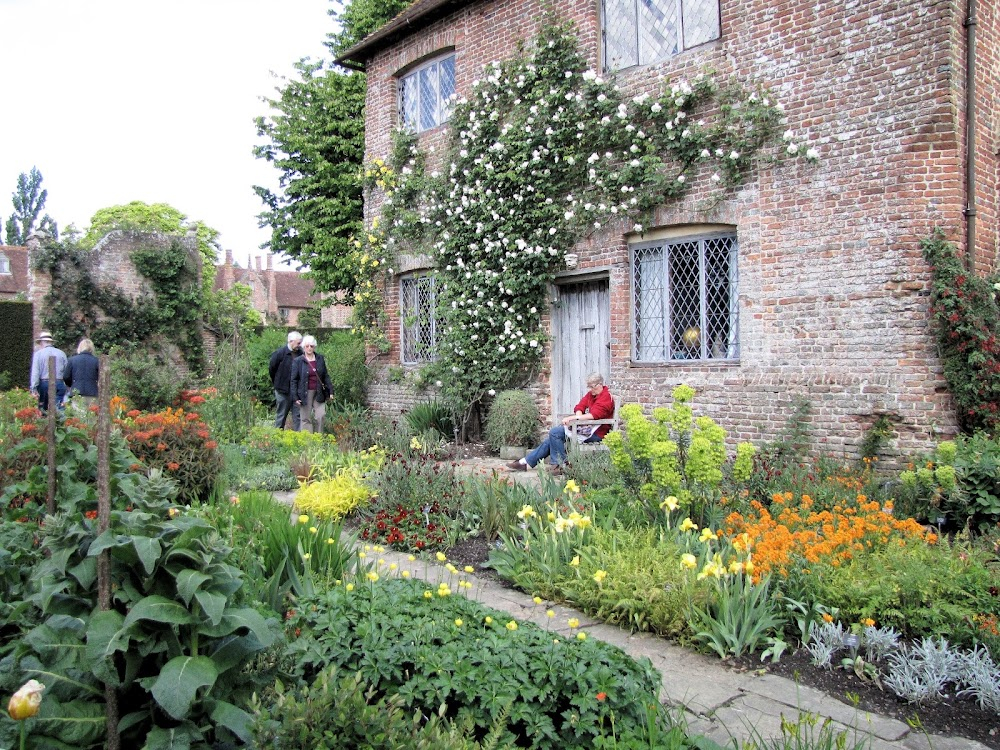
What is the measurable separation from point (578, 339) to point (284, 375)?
4382mm

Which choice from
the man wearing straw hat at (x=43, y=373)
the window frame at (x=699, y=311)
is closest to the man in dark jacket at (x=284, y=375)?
the man wearing straw hat at (x=43, y=373)

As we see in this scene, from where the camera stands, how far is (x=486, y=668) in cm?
257

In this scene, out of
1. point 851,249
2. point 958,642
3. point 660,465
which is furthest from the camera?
point 851,249

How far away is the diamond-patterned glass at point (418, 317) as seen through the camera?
12477 mm

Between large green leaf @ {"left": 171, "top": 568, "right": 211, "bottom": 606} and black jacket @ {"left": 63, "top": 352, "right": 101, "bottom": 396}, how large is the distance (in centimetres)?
993

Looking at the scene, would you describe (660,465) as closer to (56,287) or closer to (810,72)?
(810,72)

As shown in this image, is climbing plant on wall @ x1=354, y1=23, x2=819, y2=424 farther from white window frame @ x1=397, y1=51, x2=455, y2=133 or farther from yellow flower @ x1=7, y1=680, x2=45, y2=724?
yellow flower @ x1=7, y1=680, x2=45, y2=724

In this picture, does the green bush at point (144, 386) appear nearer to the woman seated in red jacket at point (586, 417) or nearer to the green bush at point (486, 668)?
the woman seated in red jacket at point (586, 417)

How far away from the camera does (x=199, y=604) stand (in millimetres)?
2184

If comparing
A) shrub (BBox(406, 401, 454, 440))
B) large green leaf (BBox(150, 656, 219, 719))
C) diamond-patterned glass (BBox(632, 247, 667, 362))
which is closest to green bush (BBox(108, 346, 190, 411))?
shrub (BBox(406, 401, 454, 440))

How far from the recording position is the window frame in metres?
8.52

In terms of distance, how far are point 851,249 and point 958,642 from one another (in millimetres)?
4920

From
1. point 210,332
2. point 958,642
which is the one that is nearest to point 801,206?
point 958,642

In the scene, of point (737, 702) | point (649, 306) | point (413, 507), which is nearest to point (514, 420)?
point (649, 306)
